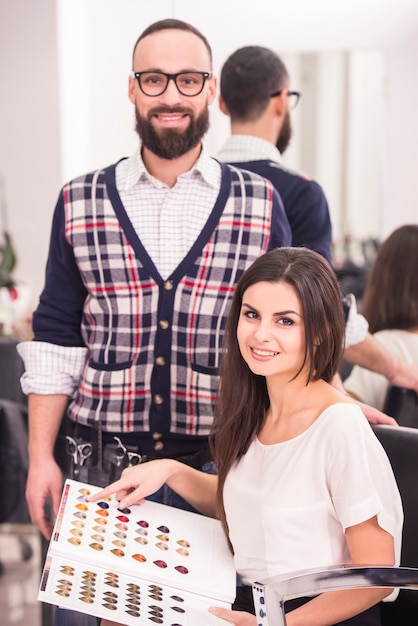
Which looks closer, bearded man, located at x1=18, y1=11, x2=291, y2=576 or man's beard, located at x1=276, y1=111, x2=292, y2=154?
bearded man, located at x1=18, y1=11, x2=291, y2=576

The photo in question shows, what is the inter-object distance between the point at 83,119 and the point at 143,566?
1574mm

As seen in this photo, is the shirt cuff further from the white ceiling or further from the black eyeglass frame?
the white ceiling

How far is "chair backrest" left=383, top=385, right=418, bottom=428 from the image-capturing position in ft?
7.02

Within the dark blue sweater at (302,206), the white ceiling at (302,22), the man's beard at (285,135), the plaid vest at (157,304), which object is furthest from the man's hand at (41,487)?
the white ceiling at (302,22)

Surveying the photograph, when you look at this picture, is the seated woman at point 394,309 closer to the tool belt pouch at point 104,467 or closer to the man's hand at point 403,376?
the man's hand at point 403,376

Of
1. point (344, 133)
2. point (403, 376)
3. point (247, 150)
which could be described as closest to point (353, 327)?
point (403, 376)

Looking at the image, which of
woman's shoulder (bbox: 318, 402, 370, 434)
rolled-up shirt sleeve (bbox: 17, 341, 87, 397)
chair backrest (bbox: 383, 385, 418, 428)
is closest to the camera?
woman's shoulder (bbox: 318, 402, 370, 434)

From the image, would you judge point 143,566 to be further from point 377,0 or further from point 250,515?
point 377,0

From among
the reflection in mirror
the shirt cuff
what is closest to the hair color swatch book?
the shirt cuff

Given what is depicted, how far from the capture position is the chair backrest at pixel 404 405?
2.14 m

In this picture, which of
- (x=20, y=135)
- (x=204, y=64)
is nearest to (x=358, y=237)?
(x=20, y=135)

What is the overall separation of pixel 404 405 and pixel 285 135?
29.3 inches

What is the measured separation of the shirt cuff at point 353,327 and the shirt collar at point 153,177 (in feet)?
1.29

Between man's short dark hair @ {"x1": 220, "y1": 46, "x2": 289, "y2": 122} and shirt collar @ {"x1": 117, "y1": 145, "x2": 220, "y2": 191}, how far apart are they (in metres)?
0.36
